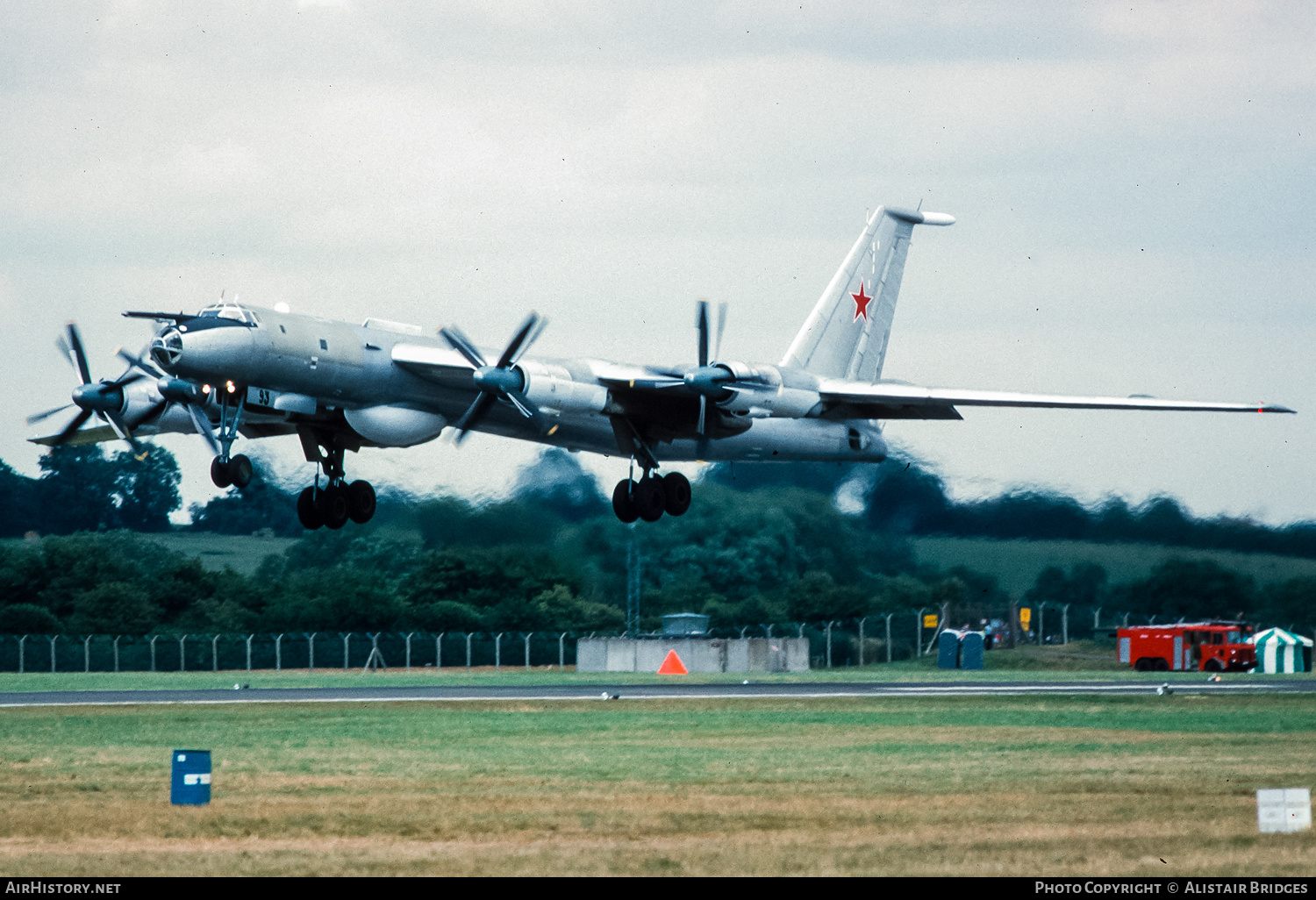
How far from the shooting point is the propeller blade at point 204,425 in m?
28.6

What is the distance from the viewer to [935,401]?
3428cm

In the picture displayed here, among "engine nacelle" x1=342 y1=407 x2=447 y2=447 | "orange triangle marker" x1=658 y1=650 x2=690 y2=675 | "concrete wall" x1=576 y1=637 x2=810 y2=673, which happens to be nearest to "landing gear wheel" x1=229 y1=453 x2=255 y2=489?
"engine nacelle" x1=342 y1=407 x2=447 y2=447

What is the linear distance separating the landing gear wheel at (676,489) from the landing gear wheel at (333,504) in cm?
662

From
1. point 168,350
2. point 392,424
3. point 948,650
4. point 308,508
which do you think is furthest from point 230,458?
point 948,650

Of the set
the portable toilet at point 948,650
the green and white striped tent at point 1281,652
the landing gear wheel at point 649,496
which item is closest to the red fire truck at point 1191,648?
the green and white striped tent at point 1281,652

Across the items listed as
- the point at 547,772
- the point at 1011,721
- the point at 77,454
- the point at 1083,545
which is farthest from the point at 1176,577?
the point at 77,454

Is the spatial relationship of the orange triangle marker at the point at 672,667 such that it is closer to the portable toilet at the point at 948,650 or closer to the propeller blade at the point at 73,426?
the portable toilet at the point at 948,650

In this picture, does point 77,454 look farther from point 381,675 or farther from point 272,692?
point 272,692

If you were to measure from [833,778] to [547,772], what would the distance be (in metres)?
3.76

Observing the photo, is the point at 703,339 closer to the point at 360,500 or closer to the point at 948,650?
the point at 360,500

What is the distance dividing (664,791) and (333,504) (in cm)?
1510

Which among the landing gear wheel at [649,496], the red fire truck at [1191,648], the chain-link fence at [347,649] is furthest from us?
the chain-link fence at [347,649]

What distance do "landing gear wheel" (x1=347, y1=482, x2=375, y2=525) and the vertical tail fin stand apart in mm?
10073

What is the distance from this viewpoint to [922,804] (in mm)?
19188
